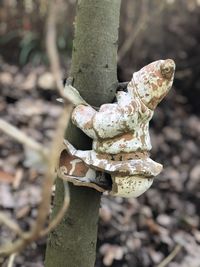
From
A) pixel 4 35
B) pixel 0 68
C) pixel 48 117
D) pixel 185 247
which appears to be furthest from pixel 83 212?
pixel 4 35

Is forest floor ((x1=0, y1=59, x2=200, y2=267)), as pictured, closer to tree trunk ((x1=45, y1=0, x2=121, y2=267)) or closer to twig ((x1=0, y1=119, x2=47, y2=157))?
tree trunk ((x1=45, y1=0, x2=121, y2=267))

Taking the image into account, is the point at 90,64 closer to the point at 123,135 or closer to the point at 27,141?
the point at 123,135

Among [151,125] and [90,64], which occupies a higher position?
[90,64]

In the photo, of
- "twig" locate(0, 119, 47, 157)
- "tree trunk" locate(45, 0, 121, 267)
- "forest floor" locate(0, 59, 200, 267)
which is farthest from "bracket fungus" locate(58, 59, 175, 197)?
"forest floor" locate(0, 59, 200, 267)

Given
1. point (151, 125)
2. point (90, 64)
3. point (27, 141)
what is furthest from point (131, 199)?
point (27, 141)

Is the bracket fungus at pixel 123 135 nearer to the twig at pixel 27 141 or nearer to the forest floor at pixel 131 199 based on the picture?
the twig at pixel 27 141

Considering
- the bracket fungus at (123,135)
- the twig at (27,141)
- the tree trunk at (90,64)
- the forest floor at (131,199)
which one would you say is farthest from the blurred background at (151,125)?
the twig at (27,141)

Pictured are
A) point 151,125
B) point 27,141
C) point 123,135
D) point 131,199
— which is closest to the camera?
point 27,141
